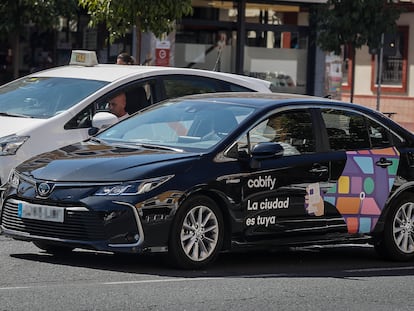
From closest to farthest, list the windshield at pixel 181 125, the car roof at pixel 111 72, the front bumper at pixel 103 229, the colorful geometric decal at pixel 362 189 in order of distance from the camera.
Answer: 1. the front bumper at pixel 103 229
2. the windshield at pixel 181 125
3. the colorful geometric decal at pixel 362 189
4. the car roof at pixel 111 72

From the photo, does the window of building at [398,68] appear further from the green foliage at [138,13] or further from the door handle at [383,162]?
the door handle at [383,162]

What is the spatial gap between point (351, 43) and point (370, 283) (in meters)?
14.9

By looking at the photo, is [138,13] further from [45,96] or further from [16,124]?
[16,124]

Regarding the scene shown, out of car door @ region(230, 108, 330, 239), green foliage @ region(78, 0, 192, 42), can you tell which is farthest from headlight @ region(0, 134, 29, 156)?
green foliage @ region(78, 0, 192, 42)

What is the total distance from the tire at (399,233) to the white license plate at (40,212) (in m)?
3.24

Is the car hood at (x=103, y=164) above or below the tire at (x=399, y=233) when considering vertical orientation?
above

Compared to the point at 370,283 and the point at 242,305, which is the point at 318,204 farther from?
the point at 242,305

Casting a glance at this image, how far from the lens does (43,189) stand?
8719mm

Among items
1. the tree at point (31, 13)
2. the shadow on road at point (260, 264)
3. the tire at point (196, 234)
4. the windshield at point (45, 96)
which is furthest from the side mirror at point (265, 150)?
the tree at point (31, 13)

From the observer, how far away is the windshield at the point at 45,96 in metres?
11.6

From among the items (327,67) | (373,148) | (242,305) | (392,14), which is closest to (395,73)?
(327,67)

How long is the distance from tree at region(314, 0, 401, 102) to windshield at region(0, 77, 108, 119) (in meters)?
11.5

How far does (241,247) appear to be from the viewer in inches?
363

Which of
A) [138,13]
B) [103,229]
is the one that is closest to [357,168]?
[103,229]
